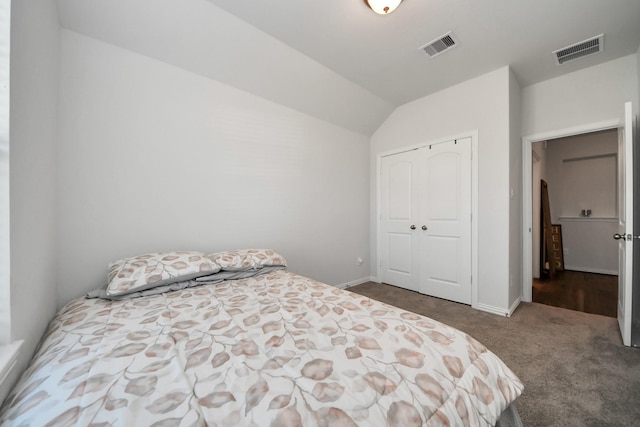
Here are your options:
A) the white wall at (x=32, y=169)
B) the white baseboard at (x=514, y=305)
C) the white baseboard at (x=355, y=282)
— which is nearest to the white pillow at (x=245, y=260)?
the white wall at (x=32, y=169)

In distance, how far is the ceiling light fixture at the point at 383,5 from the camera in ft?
5.45

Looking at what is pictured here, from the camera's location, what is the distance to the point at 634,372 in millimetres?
1548

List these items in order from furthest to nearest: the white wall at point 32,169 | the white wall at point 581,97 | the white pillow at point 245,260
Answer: the white wall at point 581,97 < the white pillow at point 245,260 < the white wall at point 32,169

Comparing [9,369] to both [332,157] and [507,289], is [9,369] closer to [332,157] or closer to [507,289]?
[332,157]

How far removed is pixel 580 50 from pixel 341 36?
2373 millimetres

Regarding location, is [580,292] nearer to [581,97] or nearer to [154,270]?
[581,97]

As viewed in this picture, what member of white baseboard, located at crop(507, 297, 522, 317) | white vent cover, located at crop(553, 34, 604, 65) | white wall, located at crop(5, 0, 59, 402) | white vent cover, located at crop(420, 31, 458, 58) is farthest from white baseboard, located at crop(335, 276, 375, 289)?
white vent cover, located at crop(553, 34, 604, 65)

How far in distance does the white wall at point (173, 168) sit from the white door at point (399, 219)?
38.3 inches

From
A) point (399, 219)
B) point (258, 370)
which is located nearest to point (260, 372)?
point (258, 370)

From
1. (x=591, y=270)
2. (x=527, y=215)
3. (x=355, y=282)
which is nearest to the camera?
(x=527, y=215)

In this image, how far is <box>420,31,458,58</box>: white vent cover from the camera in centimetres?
214

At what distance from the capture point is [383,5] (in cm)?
168

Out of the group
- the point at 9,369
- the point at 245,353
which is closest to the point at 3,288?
the point at 9,369

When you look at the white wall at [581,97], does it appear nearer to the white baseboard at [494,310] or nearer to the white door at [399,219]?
the white door at [399,219]
